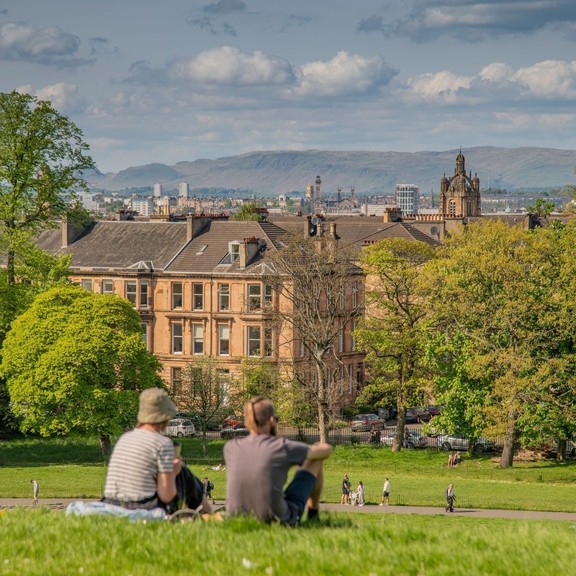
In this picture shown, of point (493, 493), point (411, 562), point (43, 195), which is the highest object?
point (43, 195)

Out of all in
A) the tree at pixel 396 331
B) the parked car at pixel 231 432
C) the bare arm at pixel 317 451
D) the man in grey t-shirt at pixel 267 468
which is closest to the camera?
the man in grey t-shirt at pixel 267 468

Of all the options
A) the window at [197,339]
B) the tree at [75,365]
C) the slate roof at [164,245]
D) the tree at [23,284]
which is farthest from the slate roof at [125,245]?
the tree at [75,365]

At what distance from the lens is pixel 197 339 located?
94812 mm

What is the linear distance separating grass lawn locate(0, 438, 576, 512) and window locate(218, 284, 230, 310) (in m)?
17.1

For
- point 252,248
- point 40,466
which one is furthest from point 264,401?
point 252,248

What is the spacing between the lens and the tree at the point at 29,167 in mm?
72312

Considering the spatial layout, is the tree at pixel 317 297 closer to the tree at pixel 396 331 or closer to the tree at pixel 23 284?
the tree at pixel 396 331

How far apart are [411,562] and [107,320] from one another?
54.3m

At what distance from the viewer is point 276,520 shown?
17.5m

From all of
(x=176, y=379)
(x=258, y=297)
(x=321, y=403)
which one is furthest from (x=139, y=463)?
(x=258, y=297)

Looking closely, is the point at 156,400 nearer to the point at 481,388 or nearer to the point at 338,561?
the point at 338,561

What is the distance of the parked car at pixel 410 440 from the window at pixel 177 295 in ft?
66.1

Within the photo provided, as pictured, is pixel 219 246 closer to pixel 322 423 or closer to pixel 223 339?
pixel 223 339

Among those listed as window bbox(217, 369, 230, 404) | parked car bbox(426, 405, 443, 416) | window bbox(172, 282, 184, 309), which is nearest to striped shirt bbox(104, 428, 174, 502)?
window bbox(217, 369, 230, 404)
